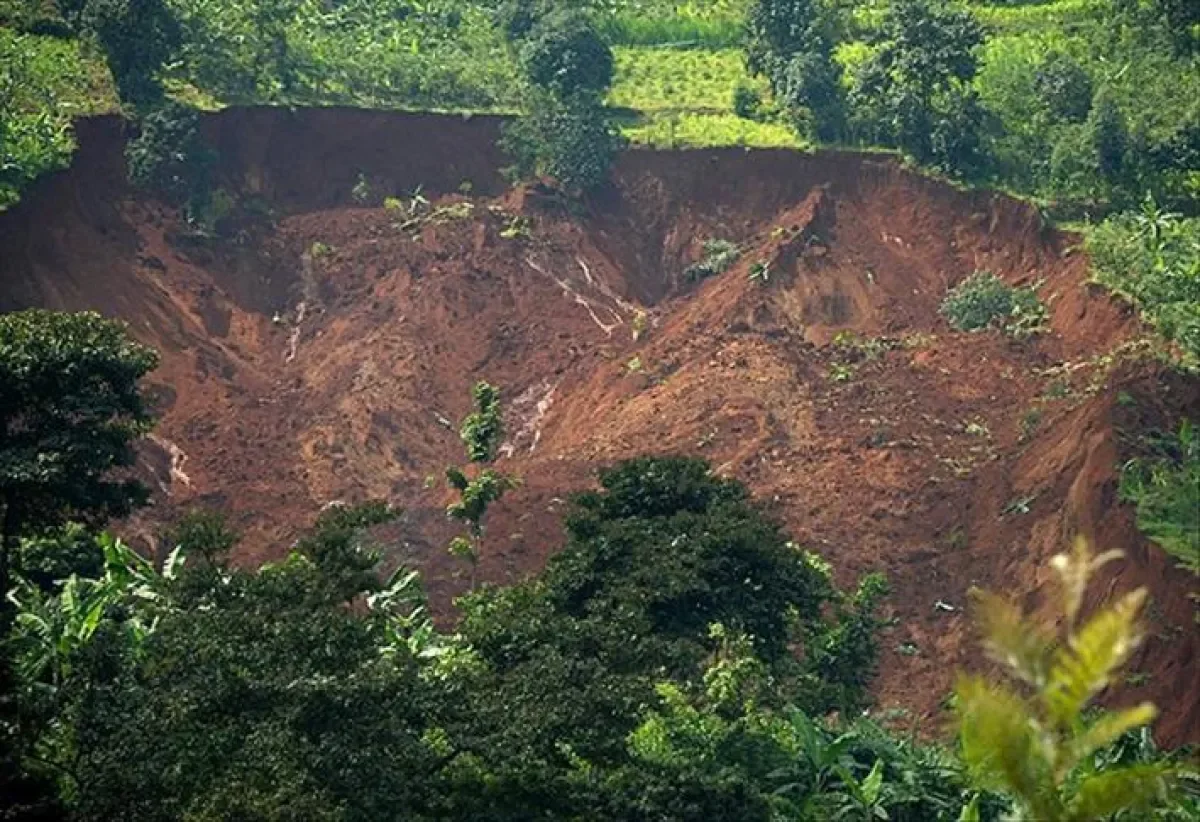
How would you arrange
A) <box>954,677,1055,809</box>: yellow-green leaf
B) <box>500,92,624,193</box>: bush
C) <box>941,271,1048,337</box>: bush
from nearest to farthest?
<box>954,677,1055,809</box>: yellow-green leaf → <box>941,271,1048,337</box>: bush → <box>500,92,624,193</box>: bush

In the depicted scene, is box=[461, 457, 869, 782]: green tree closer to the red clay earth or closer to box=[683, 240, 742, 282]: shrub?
the red clay earth

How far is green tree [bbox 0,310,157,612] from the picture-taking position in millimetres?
23688

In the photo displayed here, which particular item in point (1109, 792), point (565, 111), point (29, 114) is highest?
point (1109, 792)

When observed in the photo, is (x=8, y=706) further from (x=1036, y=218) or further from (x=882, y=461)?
(x=1036, y=218)

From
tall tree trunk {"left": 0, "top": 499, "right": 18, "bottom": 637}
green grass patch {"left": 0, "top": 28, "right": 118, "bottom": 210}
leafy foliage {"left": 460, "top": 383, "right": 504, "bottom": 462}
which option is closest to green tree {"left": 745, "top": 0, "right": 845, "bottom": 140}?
leafy foliage {"left": 460, "top": 383, "right": 504, "bottom": 462}

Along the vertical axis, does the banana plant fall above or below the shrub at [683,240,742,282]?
above

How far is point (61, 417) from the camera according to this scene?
24344mm

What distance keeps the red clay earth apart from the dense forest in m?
0.96

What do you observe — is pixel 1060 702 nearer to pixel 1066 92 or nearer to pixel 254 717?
pixel 254 717

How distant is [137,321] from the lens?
42.1 m

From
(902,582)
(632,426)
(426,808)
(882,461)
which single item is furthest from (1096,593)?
(426,808)

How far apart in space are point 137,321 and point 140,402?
17.4 meters

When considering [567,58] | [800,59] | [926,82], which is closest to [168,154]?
[567,58]

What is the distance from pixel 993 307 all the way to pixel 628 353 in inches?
343
